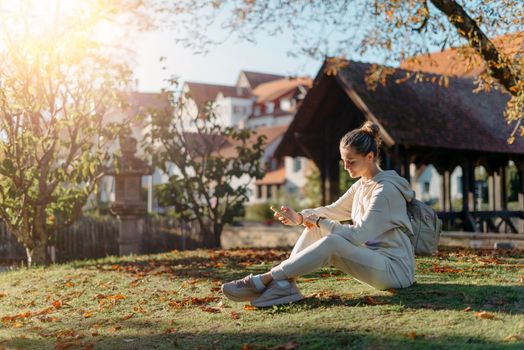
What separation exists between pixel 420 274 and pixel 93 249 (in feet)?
41.3

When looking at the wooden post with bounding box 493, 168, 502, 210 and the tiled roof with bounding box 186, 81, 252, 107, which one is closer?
the wooden post with bounding box 493, 168, 502, 210

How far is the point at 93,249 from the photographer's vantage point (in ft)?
61.0

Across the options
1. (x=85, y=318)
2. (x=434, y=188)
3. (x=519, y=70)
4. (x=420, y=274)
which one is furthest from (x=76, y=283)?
(x=434, y=188)

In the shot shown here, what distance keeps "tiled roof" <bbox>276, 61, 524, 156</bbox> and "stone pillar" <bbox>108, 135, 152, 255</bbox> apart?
5016 mm

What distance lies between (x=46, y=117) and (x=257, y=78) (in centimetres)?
7328

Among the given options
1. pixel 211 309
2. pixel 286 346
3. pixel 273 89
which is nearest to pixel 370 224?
pixel 286 346

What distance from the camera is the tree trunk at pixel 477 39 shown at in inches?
459

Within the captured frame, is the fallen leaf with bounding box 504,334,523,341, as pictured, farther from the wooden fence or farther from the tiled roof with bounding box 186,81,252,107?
the tiled roof with bounding box 186,81,252,107

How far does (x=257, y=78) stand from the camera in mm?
86188

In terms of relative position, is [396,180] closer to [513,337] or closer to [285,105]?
[513,337]

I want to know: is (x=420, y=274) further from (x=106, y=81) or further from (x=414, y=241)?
(x=106, y=81)

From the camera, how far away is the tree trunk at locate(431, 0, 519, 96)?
1166cm

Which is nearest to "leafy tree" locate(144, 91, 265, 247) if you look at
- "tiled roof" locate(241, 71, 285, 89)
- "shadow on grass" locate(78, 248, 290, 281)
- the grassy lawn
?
"shadow on grass" locate(78, 248, 290, 281)

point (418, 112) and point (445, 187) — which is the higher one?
point (418, 112)
